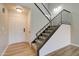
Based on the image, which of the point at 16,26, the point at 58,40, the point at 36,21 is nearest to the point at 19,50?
the point at 16,26

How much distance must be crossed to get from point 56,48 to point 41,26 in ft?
3.02

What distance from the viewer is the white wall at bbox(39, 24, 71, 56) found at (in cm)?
280

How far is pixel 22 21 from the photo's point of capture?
8.13ft

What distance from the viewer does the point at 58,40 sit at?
3148 mm

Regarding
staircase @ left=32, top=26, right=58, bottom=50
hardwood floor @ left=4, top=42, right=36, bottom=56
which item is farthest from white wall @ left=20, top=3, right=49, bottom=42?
hardwood floor @ left=4, top=42, right=36, bottom=56

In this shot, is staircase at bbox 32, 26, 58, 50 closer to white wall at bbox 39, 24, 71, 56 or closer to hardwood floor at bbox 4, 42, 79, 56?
white wall at bbox 39, 24, 71, 56

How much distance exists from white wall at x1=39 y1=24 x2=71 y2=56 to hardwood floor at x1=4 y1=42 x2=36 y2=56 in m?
0.39

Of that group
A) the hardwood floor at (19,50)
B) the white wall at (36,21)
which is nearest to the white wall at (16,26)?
the hardwood floor at (19,50)

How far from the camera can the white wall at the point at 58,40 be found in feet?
9.19

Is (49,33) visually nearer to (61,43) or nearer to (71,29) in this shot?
(61,43)

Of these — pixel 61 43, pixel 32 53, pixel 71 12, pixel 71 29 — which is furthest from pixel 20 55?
pixel 71 12

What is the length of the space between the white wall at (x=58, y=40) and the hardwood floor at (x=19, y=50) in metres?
0.39

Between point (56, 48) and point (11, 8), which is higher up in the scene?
point (11, 8)

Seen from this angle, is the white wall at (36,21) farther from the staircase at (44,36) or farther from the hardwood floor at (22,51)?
the hardwood floor at (22,51)
